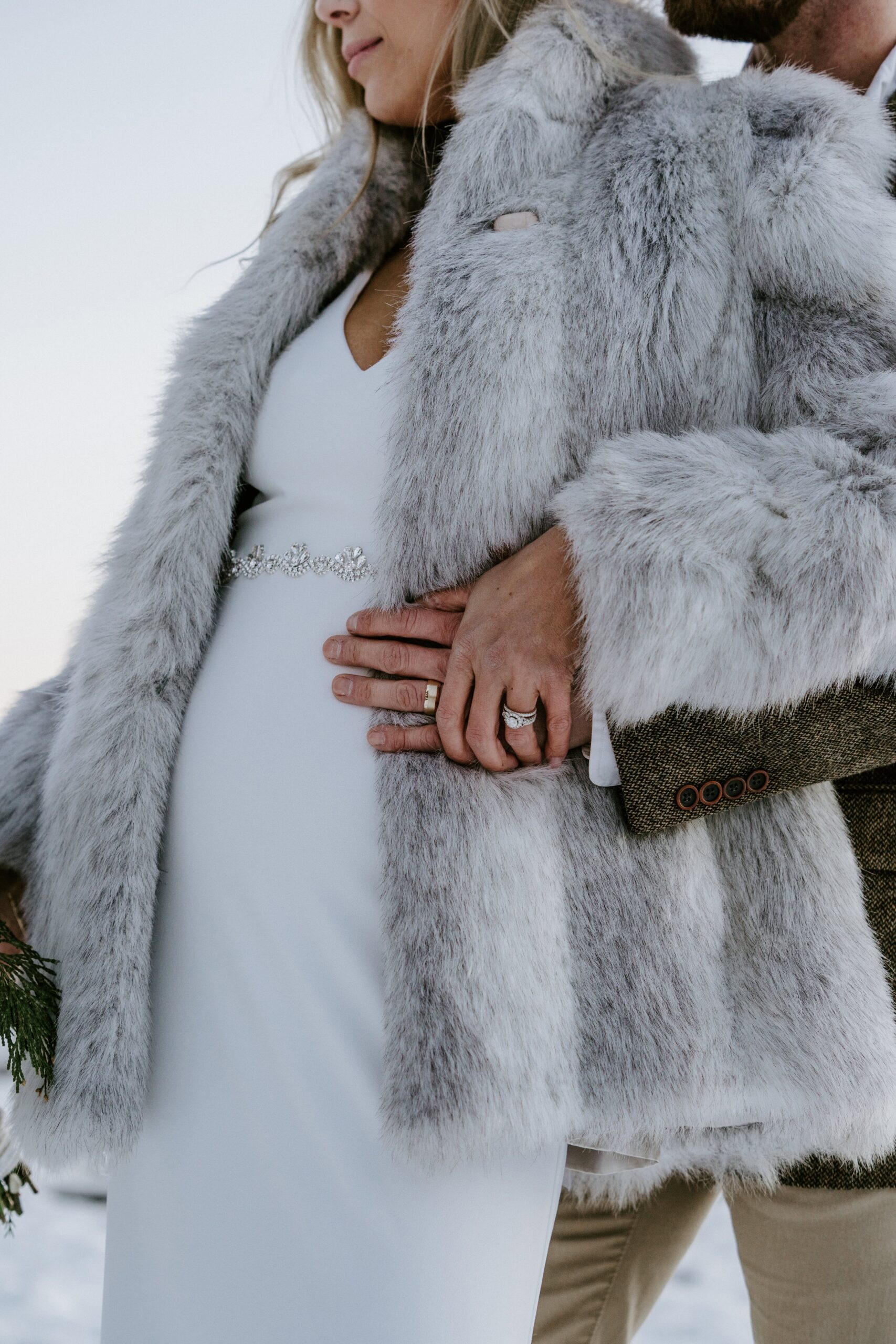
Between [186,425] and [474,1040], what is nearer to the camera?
[474,1040]

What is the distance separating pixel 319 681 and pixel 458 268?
42 cm

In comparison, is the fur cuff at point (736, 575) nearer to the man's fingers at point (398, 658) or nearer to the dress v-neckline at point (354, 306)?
the man's fingers at point (398, 658)

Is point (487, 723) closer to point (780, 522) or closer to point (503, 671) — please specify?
point (503, 671)

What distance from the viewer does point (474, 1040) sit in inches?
27.4

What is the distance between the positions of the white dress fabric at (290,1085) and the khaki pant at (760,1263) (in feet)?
1.17

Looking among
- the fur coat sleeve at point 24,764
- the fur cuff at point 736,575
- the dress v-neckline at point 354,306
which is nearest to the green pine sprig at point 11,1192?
the fur coat sleeve at point 24,764

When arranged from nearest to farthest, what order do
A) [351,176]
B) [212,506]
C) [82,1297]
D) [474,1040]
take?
[474,1040]
[212,506]
[351,176]
[82,1297]

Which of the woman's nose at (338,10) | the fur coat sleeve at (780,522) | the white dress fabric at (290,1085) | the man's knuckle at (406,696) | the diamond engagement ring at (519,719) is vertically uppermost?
the woman's nose at (338,10)

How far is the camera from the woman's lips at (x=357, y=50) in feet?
3.90

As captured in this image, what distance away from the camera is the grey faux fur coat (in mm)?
711

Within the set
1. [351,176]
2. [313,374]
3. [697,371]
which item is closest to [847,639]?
[697,371]

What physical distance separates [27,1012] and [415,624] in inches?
20.1

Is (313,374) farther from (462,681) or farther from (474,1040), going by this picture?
(474,1040)

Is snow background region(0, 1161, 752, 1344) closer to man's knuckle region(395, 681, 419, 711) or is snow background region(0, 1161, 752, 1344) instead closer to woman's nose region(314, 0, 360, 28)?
man's knuckle region(395, 681, 419, 711)
